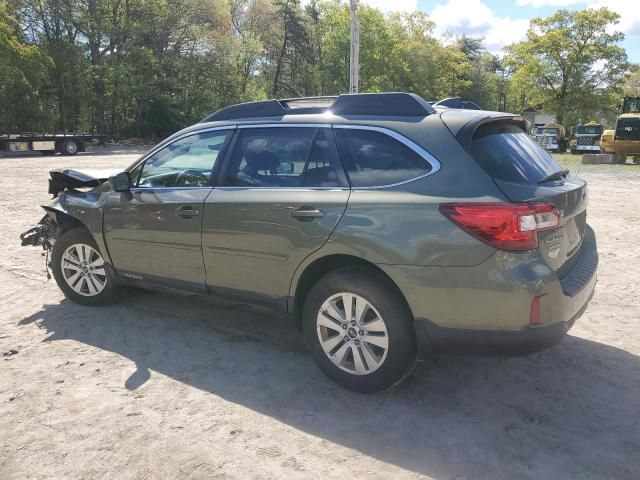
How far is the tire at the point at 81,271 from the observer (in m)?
5.04

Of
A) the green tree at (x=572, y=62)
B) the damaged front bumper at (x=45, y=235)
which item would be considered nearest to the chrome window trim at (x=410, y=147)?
the damaged front bumper at (x=45, y=235)

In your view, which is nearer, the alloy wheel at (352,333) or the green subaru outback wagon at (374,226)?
the green subaru outback wagon at (374,226)

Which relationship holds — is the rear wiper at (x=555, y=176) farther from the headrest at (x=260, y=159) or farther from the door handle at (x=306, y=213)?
the headrest at (x=260, y=159)

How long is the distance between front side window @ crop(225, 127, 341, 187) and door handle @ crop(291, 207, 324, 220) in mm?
187

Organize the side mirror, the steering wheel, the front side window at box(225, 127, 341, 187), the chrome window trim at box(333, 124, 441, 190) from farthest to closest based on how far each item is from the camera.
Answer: the side mirror, the steering wheel, the front side window at box(225, 127, 341, 187), the chrome window trim at box(333, 124, 441, 190)

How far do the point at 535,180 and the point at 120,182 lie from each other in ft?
10.7

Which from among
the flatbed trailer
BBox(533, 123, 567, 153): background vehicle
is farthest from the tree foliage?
the flatbed trailer

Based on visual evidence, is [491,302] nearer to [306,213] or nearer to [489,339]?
[489,339]

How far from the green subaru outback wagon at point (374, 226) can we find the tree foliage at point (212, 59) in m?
33.6

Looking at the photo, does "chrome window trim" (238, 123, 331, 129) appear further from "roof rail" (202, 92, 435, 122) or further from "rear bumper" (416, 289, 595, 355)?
A: "rear bumper" (416, 289, 595, 355)

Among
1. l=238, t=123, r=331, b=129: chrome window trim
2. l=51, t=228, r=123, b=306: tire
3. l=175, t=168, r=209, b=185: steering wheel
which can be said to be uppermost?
l=238, t=123, r=331, b=129: chrome window trim

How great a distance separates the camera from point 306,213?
356 cm

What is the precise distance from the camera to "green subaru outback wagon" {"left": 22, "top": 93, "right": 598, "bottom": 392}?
3.05 m

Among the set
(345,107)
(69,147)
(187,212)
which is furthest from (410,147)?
(69,147)
